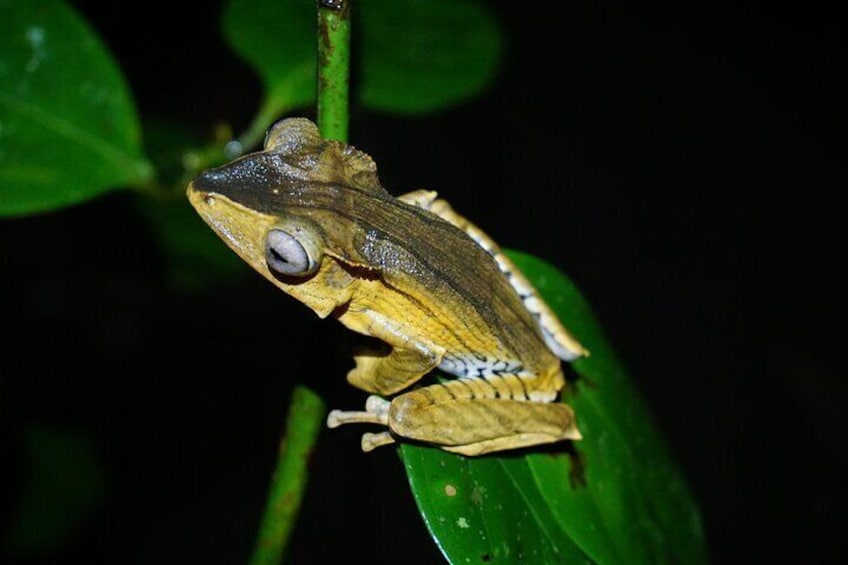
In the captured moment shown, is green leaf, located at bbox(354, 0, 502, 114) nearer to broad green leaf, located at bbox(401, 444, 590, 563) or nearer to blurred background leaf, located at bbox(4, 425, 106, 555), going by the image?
broad green leaf, located at bbox(401, 444, 590, 563)

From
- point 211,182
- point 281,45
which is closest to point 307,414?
point 211,182

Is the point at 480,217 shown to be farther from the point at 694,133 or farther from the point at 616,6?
the point at 616,6

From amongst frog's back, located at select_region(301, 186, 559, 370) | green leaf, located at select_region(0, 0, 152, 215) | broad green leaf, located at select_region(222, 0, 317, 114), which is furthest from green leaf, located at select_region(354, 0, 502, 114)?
frog's back, located at select_region(301, 186, 559, 370)

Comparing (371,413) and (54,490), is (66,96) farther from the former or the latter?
(54,490)

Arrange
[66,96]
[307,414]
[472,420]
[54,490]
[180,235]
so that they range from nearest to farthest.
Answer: [307,414], [472,420], [66,96], [180,235], [54,490]

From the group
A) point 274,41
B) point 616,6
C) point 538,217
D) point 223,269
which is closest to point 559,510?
point 274,41

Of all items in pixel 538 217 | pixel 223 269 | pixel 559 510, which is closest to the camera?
pixel 559 510
